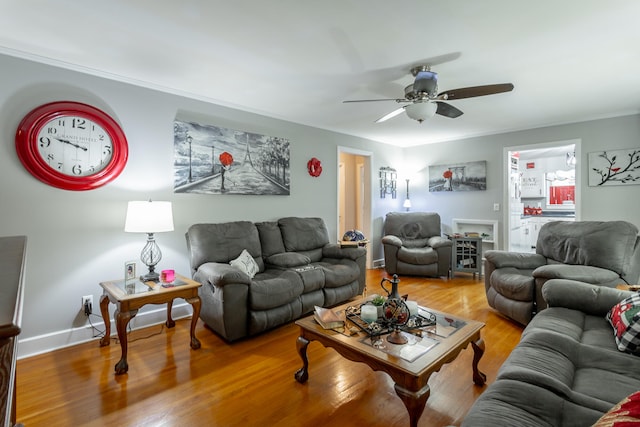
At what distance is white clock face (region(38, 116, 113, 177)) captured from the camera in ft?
8.33

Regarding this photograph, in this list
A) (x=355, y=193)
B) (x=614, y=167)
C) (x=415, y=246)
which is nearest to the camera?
(x=614, y=167)

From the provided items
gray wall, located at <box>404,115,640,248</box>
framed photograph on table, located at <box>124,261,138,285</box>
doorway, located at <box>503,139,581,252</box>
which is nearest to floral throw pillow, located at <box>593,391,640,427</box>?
framed photograph on table, located at <box>124,261,138,285</box>

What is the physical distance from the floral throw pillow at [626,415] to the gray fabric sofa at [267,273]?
2.32m

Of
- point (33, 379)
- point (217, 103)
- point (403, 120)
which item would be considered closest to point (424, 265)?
point (403, 120)

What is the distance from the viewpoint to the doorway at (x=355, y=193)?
5637 mm

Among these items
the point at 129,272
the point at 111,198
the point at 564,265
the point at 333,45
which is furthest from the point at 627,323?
the point at 111,198

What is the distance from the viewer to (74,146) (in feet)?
8.70

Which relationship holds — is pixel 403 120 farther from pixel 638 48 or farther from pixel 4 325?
pixel 4 325

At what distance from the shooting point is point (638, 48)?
2387 mm

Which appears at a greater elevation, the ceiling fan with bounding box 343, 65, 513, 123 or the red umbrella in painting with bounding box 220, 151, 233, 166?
the ceiling fan with bounding box 343, 65, 513, 123

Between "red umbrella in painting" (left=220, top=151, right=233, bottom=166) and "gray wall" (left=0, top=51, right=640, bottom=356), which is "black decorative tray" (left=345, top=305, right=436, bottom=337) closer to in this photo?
"gray wall" (left=0, top=51, right=640, bottom=356)

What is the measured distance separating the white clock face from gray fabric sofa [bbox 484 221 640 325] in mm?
4026

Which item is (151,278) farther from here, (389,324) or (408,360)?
(408,360)

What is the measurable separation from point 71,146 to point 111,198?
1.71ft
